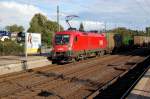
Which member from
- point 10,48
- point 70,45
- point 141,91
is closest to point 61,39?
point 70,45

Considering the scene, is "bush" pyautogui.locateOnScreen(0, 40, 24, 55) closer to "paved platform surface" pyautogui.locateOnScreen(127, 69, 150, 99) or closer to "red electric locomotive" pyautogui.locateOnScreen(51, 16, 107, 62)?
"red electric locomotive" pyautogui.locateOnScreen(51, 16, 107, 62)

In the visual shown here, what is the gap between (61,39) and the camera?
33094 mm

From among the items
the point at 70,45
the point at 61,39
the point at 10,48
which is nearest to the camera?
the point at 70,45

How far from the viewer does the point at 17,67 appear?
1054 inches

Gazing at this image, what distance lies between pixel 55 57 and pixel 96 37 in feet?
36.8

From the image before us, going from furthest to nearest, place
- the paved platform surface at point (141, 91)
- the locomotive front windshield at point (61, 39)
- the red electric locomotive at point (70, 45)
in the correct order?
1. the locomotive front windshield at point (61, 39)
2. the red electric locomotive at point (70, 45)
3. the paved platform surface at point (141, 91)

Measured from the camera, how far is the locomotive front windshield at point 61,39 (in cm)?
3284

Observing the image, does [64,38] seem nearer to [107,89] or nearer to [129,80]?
[129,80]

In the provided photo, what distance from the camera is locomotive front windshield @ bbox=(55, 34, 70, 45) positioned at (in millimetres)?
32844

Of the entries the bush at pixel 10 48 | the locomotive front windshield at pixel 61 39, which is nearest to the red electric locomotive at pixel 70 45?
the locomotive front windshield at pixel 61 39

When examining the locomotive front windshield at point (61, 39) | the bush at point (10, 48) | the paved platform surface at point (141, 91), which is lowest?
the paved platform surface at point (141, 91)

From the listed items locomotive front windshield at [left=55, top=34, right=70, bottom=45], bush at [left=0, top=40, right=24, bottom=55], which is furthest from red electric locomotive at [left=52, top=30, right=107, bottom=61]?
bush at [left=0, top=40, right=24, bottom=55]

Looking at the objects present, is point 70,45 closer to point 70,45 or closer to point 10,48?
point 70,45

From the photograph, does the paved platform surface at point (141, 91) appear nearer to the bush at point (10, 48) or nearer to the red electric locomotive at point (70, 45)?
the red electric locomotive at point (70, 45)
